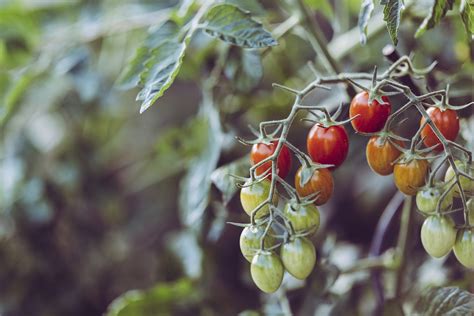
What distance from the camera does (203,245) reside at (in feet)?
2.92

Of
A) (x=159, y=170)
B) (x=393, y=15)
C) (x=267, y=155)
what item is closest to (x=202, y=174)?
(x=267, y=155)

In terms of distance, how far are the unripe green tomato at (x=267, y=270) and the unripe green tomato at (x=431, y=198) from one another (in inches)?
5.3

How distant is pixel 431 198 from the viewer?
57 centimetres

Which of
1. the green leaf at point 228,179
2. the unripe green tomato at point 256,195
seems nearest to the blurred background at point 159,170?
the green leaf at point 228,179

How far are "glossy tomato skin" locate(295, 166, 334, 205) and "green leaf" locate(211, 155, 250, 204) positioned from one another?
4.3 inches

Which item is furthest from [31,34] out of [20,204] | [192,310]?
[192,310]

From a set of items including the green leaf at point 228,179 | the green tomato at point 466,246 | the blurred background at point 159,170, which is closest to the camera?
the green tomato at point 466,246

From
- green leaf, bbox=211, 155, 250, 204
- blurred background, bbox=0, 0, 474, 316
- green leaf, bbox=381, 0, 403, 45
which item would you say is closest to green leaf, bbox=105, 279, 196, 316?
blurred background, bbox=0, 0, 474, 316

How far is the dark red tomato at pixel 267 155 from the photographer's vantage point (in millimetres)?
596

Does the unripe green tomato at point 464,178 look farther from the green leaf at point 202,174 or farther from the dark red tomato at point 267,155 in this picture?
the green leaf at point 202,174

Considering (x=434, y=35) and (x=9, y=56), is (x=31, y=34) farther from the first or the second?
(x=434, y=35)

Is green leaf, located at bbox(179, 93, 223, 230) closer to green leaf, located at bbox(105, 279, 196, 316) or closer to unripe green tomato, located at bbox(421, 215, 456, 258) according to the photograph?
green leaf, located at bbox(105, 279, 196, 316)

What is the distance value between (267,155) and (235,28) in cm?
16

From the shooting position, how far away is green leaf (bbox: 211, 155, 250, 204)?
69 cm
